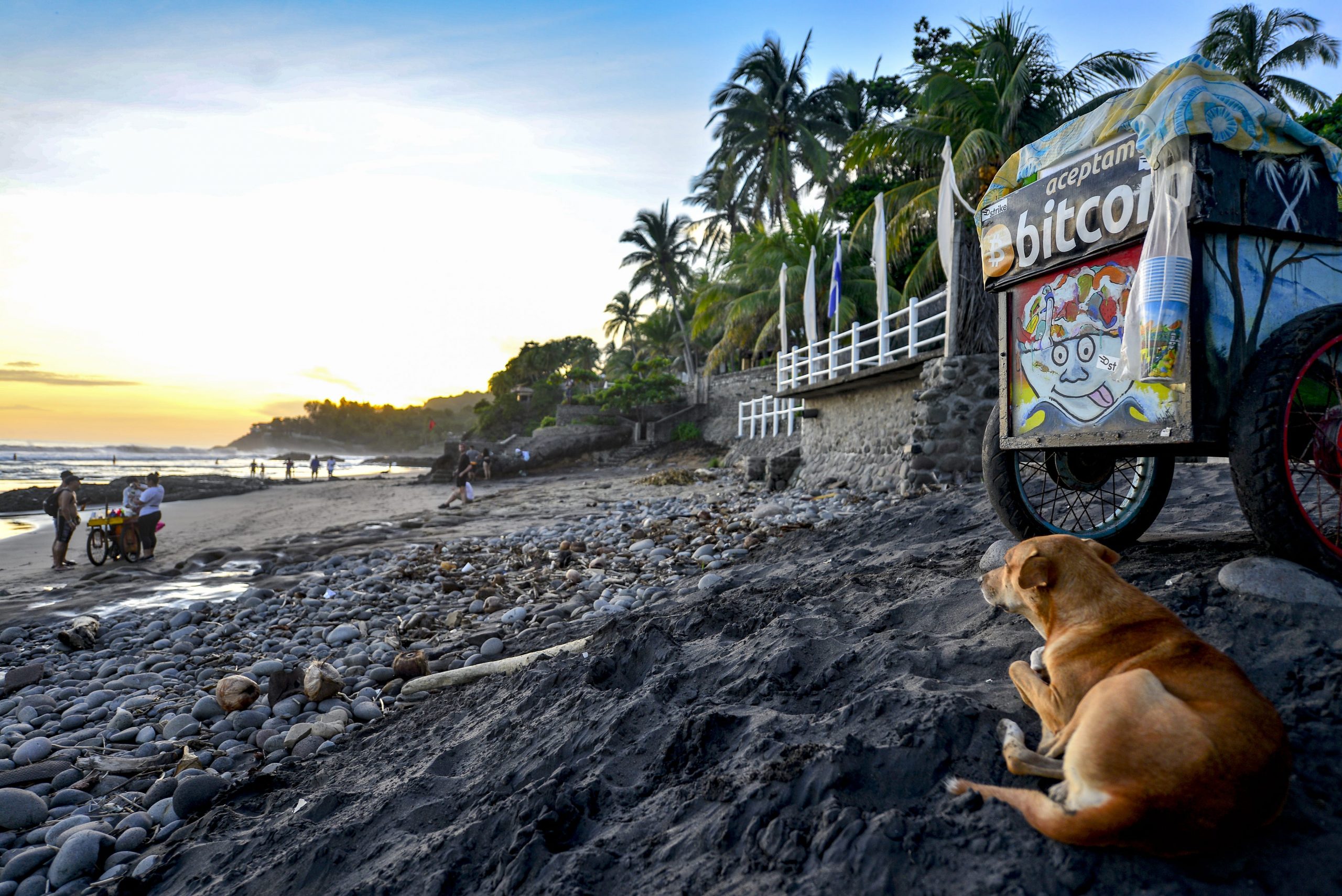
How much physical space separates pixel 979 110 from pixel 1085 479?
55.0 feet

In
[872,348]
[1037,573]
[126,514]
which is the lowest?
[126,514]

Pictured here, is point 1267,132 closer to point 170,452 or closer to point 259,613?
point 259,613

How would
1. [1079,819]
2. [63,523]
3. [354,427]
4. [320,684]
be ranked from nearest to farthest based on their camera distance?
[1079,819] < [320,684] < [63,523] < [354,427]

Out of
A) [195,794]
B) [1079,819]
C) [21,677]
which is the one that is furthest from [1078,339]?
[21,677]

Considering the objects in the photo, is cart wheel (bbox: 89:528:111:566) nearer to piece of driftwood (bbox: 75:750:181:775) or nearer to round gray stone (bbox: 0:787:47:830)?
piece of driftwood (bbox: 75:750:181:775)

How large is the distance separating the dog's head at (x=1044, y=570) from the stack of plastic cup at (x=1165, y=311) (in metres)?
0.97

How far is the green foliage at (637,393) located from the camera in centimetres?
3347

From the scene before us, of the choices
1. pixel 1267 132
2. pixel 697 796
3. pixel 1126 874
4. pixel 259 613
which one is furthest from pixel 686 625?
pixel 259 613

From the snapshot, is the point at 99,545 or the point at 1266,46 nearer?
the point at 99,545

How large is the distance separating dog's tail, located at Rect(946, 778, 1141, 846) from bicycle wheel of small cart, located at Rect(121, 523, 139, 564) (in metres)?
13.2

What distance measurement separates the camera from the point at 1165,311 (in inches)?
111

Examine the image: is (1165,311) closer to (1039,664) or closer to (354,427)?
(1039,664)

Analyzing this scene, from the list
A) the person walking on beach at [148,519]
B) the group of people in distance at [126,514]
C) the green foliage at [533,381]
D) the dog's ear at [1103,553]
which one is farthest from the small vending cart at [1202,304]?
the green foliage at [533,381]

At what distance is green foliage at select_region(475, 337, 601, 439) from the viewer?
43375 mm
